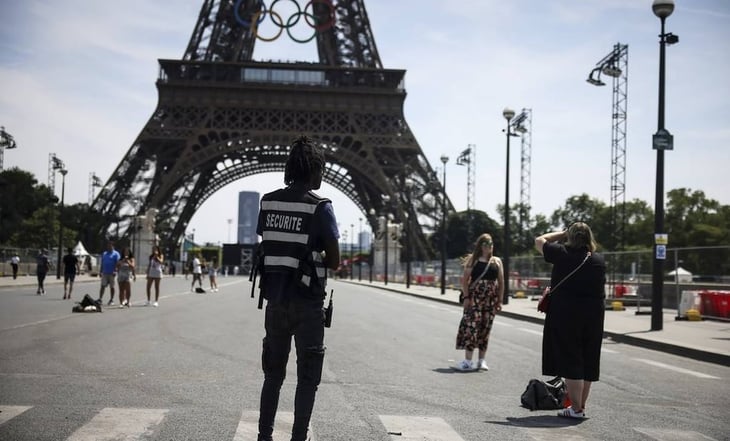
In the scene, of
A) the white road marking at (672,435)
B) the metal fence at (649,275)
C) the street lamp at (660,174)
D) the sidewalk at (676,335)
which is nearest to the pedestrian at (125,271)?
the sidewalk at (676,335)

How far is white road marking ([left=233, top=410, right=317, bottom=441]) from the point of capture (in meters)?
5.91

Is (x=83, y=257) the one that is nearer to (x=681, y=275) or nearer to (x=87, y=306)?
(x=87, y=306)

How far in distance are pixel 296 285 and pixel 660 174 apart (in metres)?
14.1

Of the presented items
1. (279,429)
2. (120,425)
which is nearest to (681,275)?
(279,429)

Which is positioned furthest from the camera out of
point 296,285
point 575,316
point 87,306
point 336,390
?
point 87,306

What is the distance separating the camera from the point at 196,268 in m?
35.8

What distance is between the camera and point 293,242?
496 cm

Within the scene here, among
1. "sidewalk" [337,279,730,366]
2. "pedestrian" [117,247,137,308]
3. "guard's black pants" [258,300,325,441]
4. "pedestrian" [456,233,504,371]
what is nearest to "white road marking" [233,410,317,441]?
"guard's black pants" [258,300,325,441]

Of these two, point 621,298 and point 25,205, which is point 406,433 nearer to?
point 621,298

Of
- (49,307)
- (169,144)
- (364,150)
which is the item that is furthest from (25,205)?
(49,307)

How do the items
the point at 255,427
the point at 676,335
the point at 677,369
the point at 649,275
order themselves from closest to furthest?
the point at 255,427 < the point at 677,369 < the point at 676,335 < the point at 649,275

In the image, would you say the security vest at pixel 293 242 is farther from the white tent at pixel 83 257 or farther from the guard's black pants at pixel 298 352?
the white tent at pixel 83 257

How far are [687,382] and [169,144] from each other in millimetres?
55633

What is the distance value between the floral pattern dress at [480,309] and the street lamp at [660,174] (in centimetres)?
747
